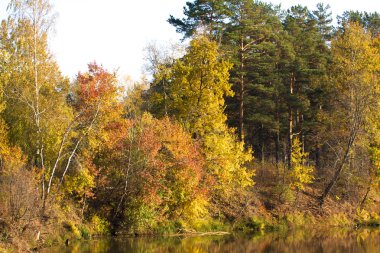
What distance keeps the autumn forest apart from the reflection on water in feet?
5.55

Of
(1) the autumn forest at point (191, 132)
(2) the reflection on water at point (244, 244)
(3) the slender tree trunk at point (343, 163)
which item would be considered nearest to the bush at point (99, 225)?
(1) the autumn forest at point (191, 132)

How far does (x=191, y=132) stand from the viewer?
3297 centimetres

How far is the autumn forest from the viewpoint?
85.4ft

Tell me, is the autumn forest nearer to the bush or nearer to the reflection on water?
the bush

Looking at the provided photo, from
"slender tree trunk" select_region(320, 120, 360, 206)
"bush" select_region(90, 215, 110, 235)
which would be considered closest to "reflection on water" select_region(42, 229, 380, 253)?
"bush" select_region(90, 215, 110, 235)

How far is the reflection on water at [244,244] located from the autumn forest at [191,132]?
66.6 inches

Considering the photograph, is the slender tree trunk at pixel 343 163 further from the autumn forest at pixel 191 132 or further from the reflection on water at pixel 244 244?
the reflection on water at pixel 244 244

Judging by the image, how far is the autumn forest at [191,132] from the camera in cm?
2602

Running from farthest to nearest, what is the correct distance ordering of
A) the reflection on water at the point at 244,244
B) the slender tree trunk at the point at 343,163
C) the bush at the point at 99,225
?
the slender tree trunk at the point at 343,163 → the bush at the point at 99,225 → the reflection on water at the point at 244,244

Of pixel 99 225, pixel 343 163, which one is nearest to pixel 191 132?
pixel 99 225

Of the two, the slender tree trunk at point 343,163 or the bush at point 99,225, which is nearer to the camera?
the bush at point 99,225

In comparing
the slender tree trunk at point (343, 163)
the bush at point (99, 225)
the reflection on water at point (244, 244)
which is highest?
the slender tree trunk at point (343, 163)

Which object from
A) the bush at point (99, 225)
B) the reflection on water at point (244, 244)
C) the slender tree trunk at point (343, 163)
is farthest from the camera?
the slender tree trunk at point (343, 163)

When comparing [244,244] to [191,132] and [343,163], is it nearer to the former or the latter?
[191,132]
